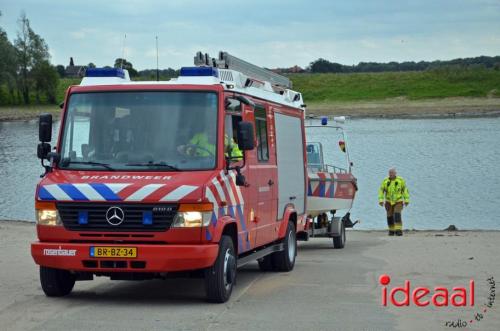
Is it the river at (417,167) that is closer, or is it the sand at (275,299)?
the sand at (275,299)

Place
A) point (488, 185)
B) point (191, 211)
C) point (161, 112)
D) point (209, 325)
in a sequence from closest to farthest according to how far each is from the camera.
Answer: point (209, 325) < point (191, 211) < point (161, 112) < point (488, 185)

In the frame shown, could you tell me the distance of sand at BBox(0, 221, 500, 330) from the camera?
32.9 feet

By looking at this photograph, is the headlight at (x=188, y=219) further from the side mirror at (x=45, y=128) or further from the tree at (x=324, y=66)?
the tree at (x=324, y=66)

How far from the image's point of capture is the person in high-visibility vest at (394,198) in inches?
969

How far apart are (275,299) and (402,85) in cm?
8540

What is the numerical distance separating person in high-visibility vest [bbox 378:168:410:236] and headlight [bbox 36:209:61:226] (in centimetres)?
1444

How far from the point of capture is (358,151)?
182 feet

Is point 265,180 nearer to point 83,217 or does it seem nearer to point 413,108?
point 83,217

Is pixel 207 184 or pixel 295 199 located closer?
pixel 207 184

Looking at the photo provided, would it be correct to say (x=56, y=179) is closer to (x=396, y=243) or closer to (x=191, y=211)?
(x=191, y=211)

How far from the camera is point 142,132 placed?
37.8 ft

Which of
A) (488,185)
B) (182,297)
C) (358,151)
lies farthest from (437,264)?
(358,151)

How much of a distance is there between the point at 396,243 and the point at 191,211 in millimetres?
Answer: 10810

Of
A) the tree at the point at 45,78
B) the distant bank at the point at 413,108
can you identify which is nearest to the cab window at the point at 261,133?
the distant bank at the point at 413,108
